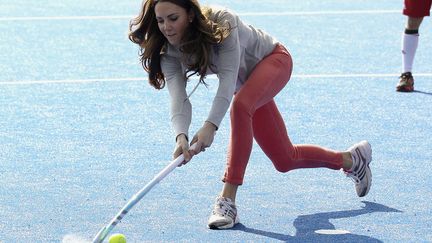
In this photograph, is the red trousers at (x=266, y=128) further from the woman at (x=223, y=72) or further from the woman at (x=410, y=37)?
the woman at (x=410, y=37)

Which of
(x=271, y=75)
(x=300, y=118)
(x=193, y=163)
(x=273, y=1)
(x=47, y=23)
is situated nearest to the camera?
(x=271, y=75)

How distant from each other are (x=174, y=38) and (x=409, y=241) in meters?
1.52

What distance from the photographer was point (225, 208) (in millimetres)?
5742

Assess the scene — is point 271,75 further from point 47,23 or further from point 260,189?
point 47,23

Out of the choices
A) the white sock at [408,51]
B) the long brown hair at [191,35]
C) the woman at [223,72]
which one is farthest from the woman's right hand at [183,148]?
the white sock at [408,51]

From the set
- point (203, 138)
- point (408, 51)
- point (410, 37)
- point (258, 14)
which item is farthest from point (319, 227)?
point (258, 14)

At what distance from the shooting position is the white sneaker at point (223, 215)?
570 cm

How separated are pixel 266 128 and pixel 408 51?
361 centimetres

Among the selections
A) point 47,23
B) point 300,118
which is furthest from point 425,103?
point 47,23

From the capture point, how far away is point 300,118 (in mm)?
8172

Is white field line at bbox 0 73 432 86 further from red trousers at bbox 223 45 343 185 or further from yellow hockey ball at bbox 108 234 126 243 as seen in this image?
yellow hockey ball at bbox 108 234 126 243

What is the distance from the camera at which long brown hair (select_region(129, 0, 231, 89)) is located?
5402 millimetres

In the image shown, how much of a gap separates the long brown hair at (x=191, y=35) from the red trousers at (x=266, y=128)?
313 millimetres

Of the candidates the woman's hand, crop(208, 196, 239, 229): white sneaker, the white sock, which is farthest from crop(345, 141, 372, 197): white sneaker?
the white sock
